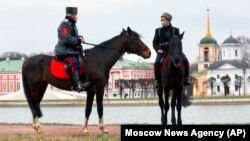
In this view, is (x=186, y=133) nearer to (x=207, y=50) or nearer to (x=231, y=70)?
(x=231, y=70)

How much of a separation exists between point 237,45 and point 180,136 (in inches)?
5273

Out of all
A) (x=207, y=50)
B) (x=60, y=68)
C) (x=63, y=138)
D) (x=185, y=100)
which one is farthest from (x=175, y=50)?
(x=207, y=50)

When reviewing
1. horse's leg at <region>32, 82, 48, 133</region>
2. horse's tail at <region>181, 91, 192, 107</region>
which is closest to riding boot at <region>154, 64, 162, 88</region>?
horse's tail at <region>181, 91, 192, 107</region>

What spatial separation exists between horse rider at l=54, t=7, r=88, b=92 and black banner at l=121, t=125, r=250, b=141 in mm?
5591

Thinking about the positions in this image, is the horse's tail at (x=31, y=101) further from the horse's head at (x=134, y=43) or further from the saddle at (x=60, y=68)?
the horse's head at (x=134, y=43)

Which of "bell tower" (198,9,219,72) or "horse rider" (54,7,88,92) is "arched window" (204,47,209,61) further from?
"horse rider" (54,7,88,92)

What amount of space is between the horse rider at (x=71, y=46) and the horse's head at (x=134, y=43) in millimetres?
1230

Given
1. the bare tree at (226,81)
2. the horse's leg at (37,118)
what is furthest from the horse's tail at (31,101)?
the bare tree at (226,81)

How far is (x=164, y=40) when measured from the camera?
15172 mm

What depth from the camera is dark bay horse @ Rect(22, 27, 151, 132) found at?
14555mm

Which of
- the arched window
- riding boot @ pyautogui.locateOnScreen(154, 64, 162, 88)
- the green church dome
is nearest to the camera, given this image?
riding boot @ pyautogui.locateOnScreen(154, 64, 162, 88)

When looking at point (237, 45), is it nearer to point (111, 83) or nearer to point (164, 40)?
point (111, 83)

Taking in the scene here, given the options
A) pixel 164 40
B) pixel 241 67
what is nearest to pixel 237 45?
pixel 241 67

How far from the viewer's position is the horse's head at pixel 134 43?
49.6 ft
